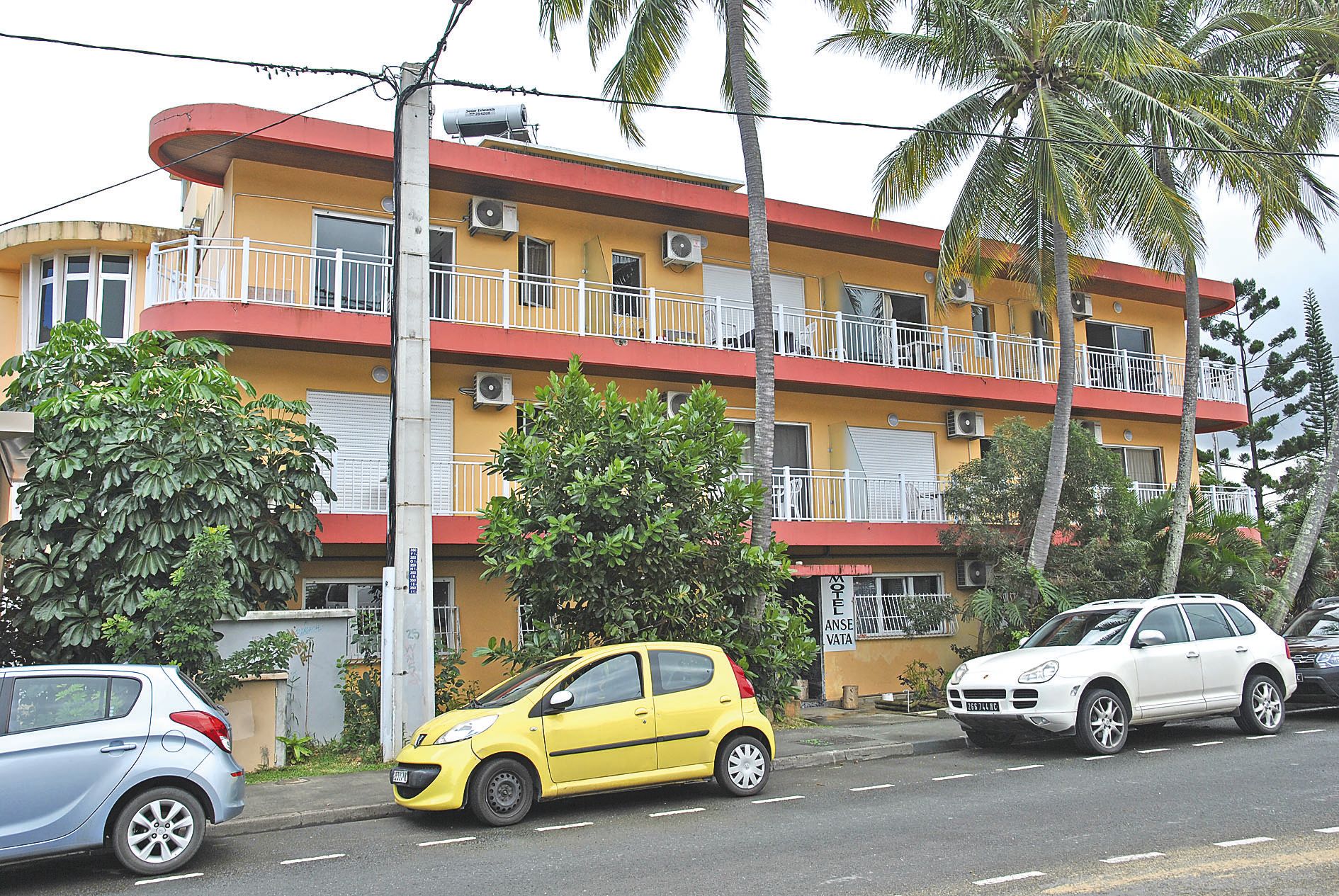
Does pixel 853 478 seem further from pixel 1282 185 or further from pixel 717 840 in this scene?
pixel 717 840

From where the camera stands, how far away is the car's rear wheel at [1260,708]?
41.1 feet

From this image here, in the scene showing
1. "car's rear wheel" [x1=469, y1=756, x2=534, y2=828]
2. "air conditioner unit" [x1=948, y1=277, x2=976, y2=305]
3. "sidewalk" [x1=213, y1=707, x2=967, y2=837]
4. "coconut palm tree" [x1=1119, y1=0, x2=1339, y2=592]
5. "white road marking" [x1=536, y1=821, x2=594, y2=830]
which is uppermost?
"coconut palm tree" [x1=1119, y1=0, x2=1339, y2=592]

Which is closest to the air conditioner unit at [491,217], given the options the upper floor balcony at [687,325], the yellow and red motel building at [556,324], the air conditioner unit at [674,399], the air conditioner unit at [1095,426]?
the yellow and red motel building at [556,324]

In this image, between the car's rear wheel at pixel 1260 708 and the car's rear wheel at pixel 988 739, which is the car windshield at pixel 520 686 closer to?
the car's rear wheel at pixel 988 739

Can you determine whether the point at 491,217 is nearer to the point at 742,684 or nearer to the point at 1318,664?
the point at 742,684

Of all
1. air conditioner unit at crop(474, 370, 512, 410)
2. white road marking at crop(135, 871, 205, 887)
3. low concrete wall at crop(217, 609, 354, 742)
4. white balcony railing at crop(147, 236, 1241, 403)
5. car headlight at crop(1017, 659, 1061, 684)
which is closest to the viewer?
white road marking at crop(135, 871, 205, 887)

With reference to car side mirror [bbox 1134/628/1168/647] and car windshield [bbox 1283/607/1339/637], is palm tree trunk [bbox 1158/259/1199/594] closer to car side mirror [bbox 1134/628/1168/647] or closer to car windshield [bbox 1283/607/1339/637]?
car windshield [bbox 1283/607/1339/637]

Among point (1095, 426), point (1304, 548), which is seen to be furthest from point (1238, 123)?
point (1304, 548)

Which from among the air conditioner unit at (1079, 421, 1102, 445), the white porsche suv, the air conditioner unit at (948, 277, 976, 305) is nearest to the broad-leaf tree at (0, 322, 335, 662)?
the white porsche suv

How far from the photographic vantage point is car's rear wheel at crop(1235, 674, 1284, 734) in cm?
1252

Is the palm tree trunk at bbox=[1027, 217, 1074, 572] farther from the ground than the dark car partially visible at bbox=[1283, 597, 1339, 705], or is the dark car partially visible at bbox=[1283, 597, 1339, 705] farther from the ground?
the palm tree trunk at bbox=[1027, 217, 1074, 572]

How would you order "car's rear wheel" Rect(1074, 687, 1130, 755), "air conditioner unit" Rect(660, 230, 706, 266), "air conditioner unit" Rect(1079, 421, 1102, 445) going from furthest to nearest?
"air conditioner unit" Rect(1079, 421, 1102, 445) → "air conditioner unit" Rect(660, 230, 706, 266) → "car's rear wheel" Rect(1074, 687, 1130, 755)

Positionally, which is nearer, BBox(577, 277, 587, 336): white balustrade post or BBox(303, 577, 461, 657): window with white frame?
BBox(303, 577, 461, 657): window with white frame

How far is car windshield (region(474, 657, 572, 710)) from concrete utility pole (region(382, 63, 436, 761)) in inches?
64.3
